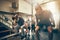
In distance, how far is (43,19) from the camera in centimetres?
201

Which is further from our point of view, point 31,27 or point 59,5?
point 31,27

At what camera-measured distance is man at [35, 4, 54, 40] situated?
1.95 metres

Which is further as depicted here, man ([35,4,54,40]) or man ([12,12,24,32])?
man ([12,12,24,32])

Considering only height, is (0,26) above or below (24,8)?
below

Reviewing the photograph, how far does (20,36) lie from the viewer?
2.12m

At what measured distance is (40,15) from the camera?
203cm

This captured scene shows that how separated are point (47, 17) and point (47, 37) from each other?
32cm

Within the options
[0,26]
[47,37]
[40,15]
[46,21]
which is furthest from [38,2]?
[0,26]

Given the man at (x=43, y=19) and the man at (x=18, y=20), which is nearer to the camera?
the man at (x=43, y=19)

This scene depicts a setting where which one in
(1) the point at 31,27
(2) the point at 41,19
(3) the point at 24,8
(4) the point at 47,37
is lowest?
(4) the point at 47,37

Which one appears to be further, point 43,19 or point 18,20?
point 18,20

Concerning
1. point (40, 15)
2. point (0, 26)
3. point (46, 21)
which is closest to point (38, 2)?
point (40, 15)

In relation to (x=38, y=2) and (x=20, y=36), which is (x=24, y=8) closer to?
(x=38, y=2)

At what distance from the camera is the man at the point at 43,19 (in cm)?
195
